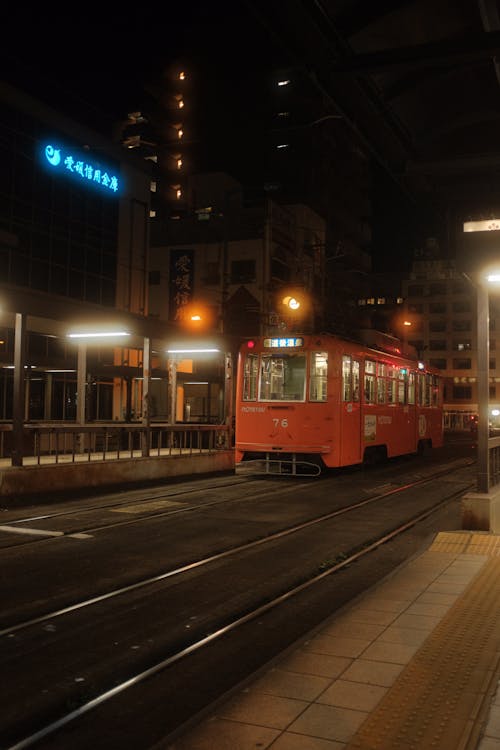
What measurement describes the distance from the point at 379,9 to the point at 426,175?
1816mm

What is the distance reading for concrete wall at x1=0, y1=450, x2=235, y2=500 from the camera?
15.4 m

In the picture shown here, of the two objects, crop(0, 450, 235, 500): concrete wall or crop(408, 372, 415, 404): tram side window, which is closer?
crop(0, 450, 235, 500): concrete wall

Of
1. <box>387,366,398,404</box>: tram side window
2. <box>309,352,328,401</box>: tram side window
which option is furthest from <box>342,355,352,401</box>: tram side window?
<box>387,366,398,404</box>: tram side window

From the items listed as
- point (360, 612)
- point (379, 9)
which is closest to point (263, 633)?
point (360, 612)

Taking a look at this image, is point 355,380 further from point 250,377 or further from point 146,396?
point 146,396

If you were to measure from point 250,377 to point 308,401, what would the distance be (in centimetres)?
190

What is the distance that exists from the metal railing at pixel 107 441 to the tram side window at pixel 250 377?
2.18 m

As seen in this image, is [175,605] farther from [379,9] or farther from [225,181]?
[225,181]

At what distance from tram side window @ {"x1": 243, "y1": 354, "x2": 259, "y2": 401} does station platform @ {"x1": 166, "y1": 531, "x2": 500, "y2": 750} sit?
1310cm

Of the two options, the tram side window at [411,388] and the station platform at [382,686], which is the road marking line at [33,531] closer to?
the station platform at [382,686]

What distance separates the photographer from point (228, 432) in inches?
888

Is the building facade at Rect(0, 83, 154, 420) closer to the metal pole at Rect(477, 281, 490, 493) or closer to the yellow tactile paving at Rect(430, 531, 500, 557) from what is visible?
the metal pole at Rect(477, 281, 490, 493)

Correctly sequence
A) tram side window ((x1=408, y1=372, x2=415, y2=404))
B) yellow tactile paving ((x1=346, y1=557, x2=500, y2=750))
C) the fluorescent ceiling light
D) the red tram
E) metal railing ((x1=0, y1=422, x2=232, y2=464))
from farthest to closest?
tram side window ((x1=408, y1=372, x2=415, y2=404)) → the fluorescent ceiling light → the red tram → metal railing ((x1=0, y1=422, x2=232, y2=464)) → yellow tactile paving ((x1=346, y1=557, x2=500, y2=750))

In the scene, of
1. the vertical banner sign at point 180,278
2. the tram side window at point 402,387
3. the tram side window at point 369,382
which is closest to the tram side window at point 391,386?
the tram side window at point 402,387
